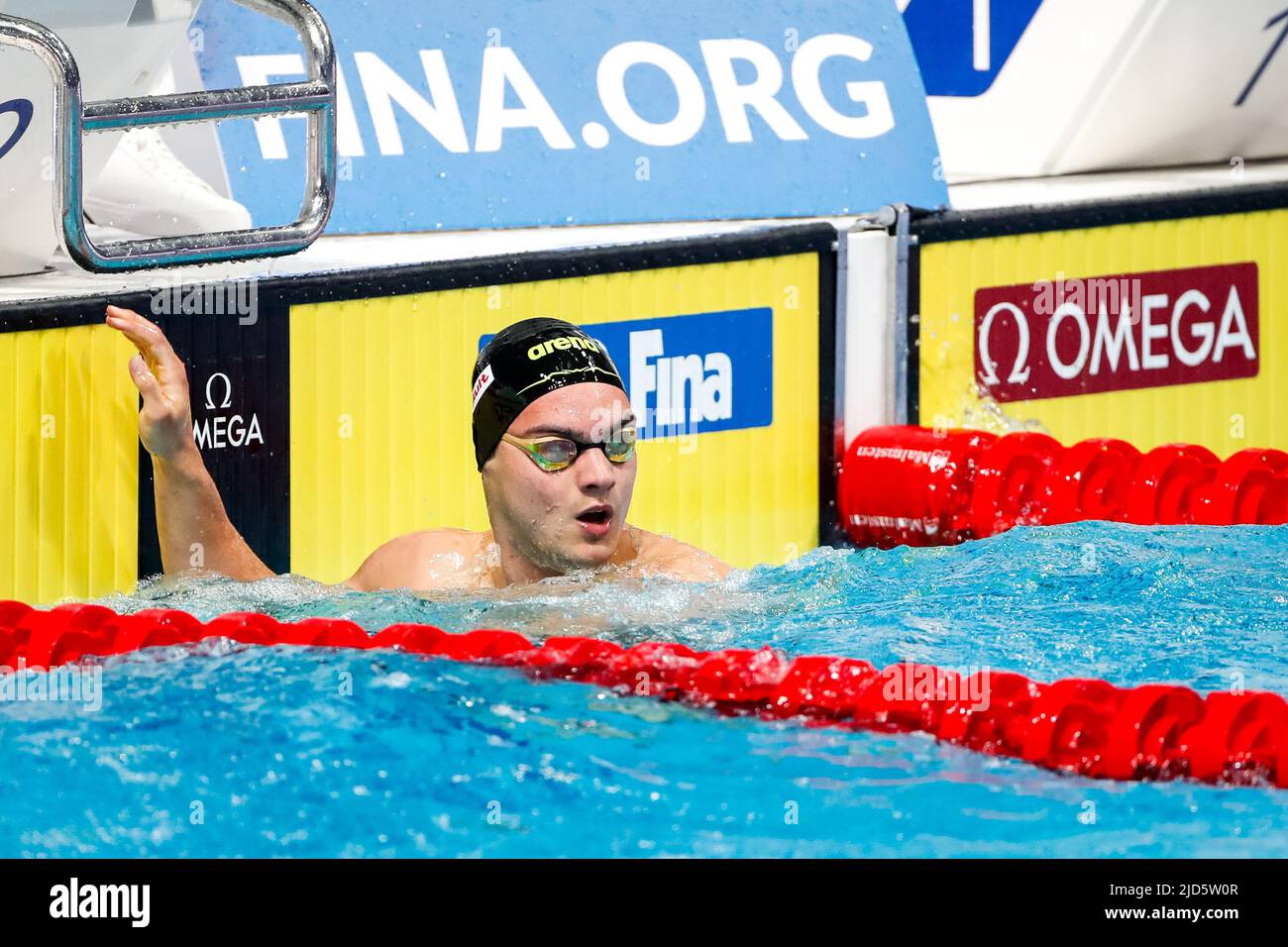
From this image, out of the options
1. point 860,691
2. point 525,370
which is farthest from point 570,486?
point 860,691

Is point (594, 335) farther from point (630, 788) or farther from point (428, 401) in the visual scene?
point (630, 788)

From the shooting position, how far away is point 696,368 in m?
5.04

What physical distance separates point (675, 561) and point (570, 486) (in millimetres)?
348

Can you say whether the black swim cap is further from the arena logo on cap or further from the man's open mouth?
the arena logo on cap

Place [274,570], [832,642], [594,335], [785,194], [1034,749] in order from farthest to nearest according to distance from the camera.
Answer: [785,194] → [594,335] → [274,570] → [832,642] → [1034,749]

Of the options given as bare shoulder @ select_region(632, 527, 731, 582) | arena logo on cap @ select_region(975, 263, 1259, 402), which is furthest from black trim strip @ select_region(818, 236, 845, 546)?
bare shoulder @ select_region(632, 527, 731, 582)

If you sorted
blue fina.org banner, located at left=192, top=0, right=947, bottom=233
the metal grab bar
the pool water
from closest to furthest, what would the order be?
the pool water < the metal grab bar < blue fina.org banner, located at left=192, top=0, right=947, bottom=233

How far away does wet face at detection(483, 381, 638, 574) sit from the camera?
367 cm

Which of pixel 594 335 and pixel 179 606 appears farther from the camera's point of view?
pixel 594 335

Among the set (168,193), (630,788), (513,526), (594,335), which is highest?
(168,193)

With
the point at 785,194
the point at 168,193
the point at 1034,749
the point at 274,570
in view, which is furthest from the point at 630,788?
the point at 785,194

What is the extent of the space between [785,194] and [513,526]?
2084mm

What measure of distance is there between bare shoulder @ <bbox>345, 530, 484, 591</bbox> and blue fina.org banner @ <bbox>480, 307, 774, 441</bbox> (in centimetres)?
97

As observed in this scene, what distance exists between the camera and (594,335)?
4867 millimetres
